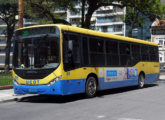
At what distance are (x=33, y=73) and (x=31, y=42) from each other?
1.22 metres

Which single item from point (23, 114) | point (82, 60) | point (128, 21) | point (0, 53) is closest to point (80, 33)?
point (82, 60)

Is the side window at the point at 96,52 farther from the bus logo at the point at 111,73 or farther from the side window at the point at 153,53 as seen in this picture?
the side window at the point at 153,53

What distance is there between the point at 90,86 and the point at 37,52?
2822 mm

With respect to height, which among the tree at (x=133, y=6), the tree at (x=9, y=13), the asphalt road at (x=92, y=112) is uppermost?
the tree at (x=9, y=13)

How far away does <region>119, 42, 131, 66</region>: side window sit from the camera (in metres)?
15.2

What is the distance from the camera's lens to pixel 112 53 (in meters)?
14.4

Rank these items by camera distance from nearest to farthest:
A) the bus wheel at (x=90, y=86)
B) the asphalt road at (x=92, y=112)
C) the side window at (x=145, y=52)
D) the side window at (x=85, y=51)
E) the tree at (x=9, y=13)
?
the asphalt road at (x=92, y=112) < the side window at (x=85, y=51) < the bus wheel at (x=90, y=86) < the side window at (x=145, y=52) < the tree at (x=9, y=13)

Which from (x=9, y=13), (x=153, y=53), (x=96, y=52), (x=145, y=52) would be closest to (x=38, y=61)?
(x=96, y=52)

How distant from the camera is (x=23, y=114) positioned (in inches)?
353

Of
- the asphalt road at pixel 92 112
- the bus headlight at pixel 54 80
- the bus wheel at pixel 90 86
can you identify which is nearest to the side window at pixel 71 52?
the bus headlight at pixel 54 80

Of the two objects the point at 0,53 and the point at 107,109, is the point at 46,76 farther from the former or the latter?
the point at 0,53

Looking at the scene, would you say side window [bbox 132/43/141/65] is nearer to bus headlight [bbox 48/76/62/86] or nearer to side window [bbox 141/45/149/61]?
side window [bbox 141/45/149/61]

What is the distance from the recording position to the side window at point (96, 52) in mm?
12852

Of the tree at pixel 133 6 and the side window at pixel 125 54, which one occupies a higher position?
the tree at pixel 133 6
